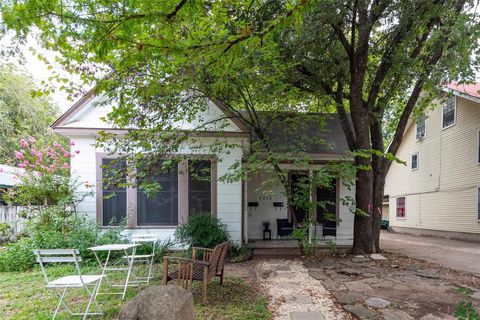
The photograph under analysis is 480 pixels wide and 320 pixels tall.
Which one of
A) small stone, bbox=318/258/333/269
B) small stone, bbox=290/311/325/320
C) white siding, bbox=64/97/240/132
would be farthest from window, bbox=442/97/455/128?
small stone, bbox=290/311/325/320

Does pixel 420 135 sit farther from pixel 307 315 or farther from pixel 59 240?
pixel 59 240

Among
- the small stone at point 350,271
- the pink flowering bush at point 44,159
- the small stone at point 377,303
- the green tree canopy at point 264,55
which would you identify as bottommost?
the small stone at point 350,271

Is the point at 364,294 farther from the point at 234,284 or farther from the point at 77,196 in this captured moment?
the point at 77,196

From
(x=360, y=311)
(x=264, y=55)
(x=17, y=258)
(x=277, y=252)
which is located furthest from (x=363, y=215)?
(x=17, y=258)

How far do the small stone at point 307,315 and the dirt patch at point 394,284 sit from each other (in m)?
0.49

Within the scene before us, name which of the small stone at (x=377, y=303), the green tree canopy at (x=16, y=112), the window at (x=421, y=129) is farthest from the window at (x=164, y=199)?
the window at (x=421, y=129)

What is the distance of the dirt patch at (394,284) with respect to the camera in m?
4.22

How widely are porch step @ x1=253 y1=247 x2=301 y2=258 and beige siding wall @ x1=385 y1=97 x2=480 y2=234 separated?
9170 millimetres

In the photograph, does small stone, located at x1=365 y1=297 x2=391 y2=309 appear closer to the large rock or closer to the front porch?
the large rock

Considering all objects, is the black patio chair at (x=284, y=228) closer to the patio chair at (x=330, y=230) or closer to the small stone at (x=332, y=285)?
the patio chair at (x=330, y=230)

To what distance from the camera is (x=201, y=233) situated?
23.8 feet

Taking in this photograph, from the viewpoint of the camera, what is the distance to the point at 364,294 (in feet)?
15.8

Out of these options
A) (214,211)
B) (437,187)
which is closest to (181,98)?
(214,211)

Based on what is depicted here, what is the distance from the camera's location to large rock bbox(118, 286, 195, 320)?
2.81 m
